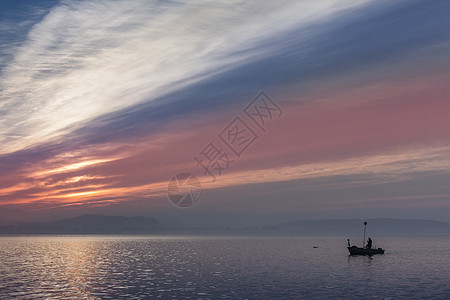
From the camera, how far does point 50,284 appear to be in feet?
216

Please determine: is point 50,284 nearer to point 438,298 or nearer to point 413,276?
point 438,298

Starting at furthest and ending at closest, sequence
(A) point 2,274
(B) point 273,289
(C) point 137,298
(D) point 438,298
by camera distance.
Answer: (A) point 2,274, (B) point 273,289, (D) point 438,298, (C) point 137,298

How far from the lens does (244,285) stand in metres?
63.6

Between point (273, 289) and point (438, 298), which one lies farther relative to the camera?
point (273, 289)

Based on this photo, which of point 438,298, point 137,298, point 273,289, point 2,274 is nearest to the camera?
point 137,298

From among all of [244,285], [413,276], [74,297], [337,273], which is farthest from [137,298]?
[413,276]

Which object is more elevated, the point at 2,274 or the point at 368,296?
the point at 368,296

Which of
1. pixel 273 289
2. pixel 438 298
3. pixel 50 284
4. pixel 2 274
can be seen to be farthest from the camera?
pixel 2 274

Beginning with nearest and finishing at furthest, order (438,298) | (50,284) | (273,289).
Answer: (438,298)
(273,289)
(50,284)

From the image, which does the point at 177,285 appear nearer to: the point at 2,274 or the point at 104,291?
the point at 104,291

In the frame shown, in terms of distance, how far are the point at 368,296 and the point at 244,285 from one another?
18.4 m

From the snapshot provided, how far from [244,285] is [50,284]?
31.2m

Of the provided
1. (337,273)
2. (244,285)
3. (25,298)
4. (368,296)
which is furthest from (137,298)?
(337,273)

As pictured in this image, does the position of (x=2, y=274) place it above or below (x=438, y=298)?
below
